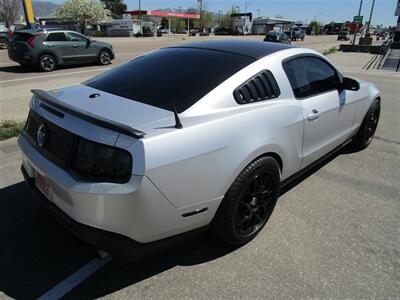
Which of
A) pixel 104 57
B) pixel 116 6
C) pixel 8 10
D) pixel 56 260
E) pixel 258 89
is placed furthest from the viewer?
pixel 116 6

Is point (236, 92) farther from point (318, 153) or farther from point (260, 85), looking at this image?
point (318, 153)

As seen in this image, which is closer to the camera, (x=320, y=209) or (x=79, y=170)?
(x=79, y=170)

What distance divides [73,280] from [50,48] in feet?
43.0

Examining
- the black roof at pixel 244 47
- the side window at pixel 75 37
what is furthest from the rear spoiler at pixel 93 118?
the side window at pixel 75 37

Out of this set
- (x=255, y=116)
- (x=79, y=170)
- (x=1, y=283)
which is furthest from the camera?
(x=255, y=116)

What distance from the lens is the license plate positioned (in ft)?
8.13

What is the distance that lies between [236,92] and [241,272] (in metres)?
1.39

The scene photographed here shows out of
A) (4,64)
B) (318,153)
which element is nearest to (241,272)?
(318,153)

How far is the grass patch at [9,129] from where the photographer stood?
17.8 feet

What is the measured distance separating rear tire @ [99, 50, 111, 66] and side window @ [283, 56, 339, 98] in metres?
13.5

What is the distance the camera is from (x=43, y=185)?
2559 millimetres

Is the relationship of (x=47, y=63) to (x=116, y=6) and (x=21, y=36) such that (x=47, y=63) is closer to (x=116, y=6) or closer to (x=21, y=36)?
(x=21, y=36)

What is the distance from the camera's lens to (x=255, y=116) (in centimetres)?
278

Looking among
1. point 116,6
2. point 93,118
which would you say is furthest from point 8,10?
point 93,118
